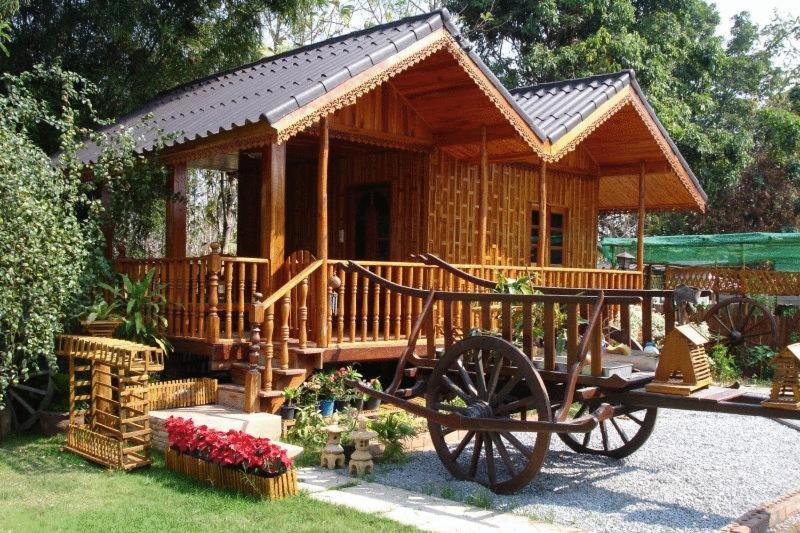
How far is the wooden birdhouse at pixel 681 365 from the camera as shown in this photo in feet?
19.5

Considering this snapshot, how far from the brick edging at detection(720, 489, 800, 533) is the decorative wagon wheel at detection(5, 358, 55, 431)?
6.78 metres

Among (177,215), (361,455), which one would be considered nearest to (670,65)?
(177,215)

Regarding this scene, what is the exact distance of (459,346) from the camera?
6438mm

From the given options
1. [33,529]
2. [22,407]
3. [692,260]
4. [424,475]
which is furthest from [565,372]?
[692,260]

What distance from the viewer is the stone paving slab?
5.44 meters

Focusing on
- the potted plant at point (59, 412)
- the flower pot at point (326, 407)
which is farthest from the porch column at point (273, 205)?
the potted plant at point (59, 412)

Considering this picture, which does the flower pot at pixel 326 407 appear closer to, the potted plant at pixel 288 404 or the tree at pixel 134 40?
the potted plant at pixel 288 404

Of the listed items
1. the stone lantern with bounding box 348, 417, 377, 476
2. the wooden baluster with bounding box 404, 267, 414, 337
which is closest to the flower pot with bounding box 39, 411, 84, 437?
the stone lantern with bounding box 348, 417, 377, 476

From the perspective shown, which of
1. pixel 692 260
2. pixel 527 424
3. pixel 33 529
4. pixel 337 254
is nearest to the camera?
pixel 33 529

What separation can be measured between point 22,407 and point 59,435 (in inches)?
26.4

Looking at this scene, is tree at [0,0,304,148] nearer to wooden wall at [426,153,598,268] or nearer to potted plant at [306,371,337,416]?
wooden wall at [426,153,598,268]

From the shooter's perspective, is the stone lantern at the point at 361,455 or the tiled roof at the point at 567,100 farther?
the tiled roof at the point at 567,100

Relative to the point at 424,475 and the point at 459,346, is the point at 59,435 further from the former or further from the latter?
the point at 459,346

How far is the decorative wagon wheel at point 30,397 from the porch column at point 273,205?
268 cm
